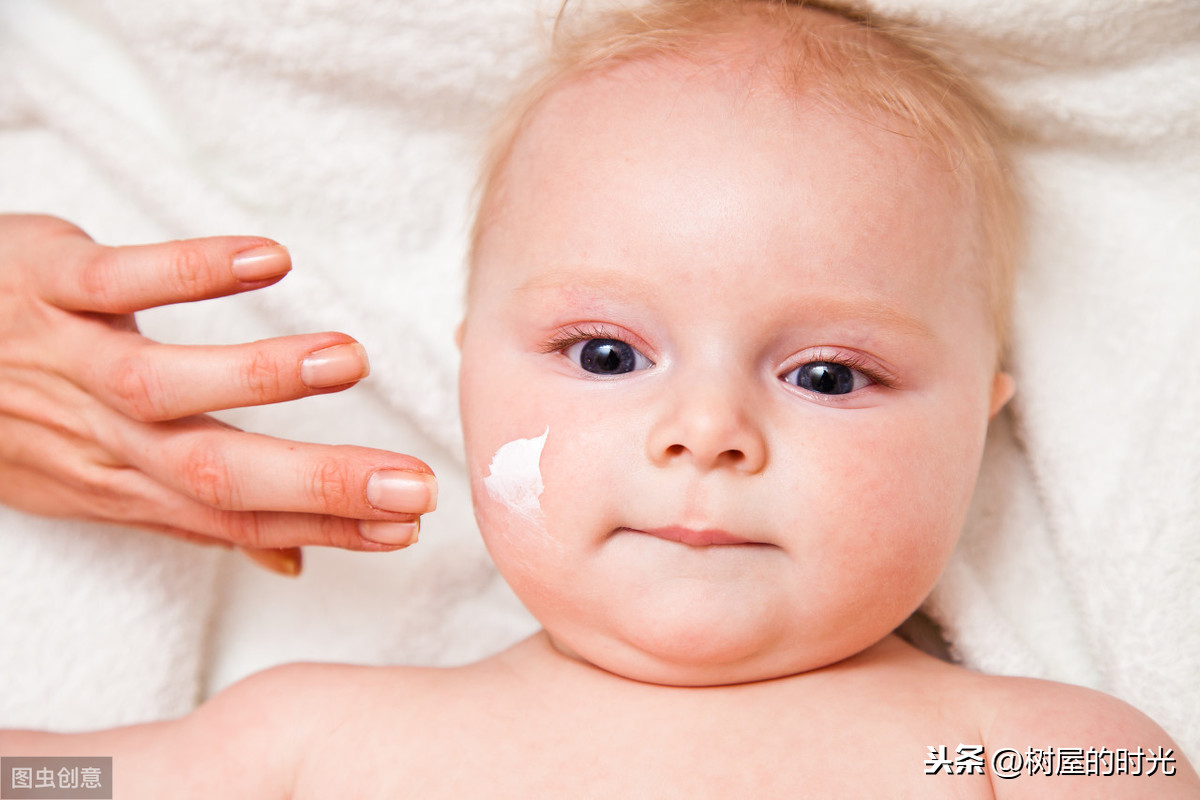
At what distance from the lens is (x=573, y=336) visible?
1228mm

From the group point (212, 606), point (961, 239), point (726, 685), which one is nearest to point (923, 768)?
point (726, 685)

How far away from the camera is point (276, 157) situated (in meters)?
1.68

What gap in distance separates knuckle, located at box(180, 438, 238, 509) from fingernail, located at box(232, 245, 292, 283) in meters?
0.20

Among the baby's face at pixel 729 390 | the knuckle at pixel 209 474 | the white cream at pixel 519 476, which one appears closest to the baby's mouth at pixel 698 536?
the baby's face at pixel 729 390

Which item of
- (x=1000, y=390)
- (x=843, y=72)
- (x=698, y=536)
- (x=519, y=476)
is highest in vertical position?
(x=843, y=72)

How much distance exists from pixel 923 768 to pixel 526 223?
2.51 ft

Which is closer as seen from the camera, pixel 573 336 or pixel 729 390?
pixel 729 390

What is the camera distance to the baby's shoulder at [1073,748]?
1.09 metres

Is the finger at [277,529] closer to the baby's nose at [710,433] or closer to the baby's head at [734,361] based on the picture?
the baby's head at [734,361]

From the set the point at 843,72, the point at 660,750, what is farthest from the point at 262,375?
the point at 843,72

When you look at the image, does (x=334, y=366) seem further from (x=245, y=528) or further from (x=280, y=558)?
(x=280, y=558)

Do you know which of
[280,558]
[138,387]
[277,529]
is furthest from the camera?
[280,558]

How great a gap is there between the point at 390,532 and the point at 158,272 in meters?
0.39

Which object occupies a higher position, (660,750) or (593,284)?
(593,284)
